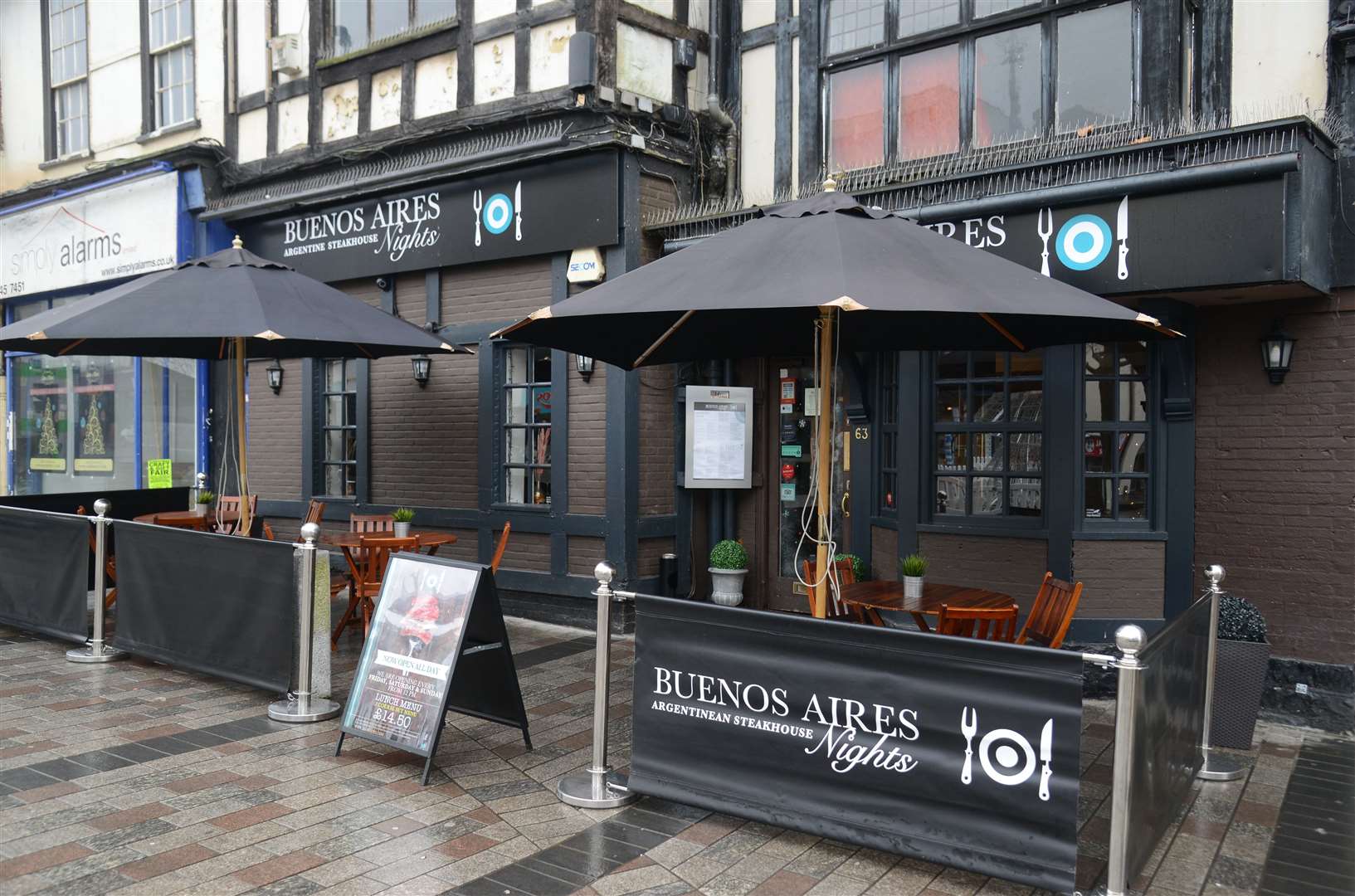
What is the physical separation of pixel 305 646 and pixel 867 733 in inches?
139

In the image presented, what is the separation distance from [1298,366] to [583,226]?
17.5ft

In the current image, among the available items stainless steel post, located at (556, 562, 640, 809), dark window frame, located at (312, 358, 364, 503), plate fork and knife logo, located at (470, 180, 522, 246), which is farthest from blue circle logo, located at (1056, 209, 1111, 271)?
dark window frame, located at (312, 358, 364, 503)

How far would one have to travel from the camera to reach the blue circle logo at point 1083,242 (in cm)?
659

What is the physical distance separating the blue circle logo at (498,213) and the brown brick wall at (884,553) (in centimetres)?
417

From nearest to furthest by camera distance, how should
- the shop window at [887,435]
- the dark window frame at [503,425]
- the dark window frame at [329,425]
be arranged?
the shop window at [887,435] < the dark window frame at [503,425] < the dark window frame at [329,425]

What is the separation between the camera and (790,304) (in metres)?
4.04

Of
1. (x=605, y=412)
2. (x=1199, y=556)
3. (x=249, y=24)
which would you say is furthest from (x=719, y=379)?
(x=249, y=24)

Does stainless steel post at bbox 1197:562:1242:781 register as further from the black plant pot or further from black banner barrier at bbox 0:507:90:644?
black banner barrier at bbox 0:507:90:644

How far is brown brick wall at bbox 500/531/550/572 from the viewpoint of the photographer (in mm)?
9336

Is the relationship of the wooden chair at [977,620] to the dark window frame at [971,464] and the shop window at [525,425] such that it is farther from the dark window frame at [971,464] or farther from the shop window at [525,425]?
→ the shop window at [525,425]

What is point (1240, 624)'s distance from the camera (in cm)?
596

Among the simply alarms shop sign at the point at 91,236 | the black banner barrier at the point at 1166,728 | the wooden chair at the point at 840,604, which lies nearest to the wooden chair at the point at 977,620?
the wooden chair at the point at 840,604

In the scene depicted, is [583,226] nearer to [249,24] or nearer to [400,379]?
[400,379]

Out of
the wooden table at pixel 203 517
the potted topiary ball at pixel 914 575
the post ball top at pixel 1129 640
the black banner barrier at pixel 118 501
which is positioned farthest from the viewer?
the black banner barrier at pixel 118 501
